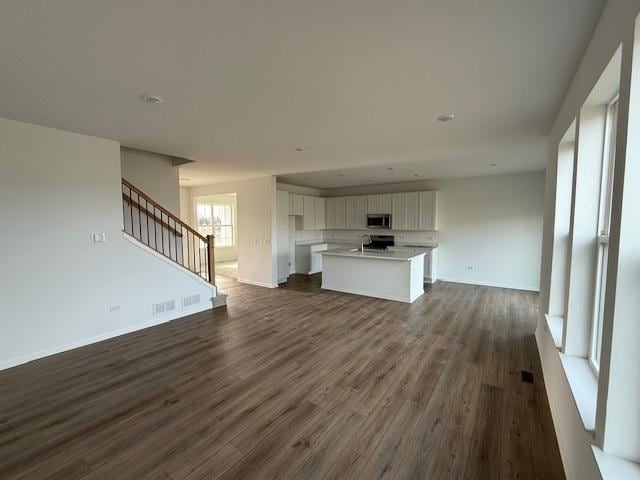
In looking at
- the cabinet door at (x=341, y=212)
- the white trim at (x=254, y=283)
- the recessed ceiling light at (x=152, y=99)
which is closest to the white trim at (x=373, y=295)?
the white trim at (x=254, y=283)

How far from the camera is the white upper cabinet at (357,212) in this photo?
797cm

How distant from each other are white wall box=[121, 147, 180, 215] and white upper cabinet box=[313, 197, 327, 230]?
13.1 ft

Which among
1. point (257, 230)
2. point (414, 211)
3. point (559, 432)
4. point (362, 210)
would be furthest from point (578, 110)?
point (362, 210)

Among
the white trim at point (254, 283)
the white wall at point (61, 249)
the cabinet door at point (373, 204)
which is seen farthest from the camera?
the cabinet door at point (373, 204)

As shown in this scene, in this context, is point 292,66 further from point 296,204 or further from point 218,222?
point 218,222

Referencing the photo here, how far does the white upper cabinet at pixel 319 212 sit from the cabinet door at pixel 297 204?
59 cm

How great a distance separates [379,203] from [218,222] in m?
5.95

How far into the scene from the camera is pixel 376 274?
557cm

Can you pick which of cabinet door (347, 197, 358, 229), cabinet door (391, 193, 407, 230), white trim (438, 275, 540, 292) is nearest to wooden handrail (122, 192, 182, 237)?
cabinet door (347, 197, 358, 229)

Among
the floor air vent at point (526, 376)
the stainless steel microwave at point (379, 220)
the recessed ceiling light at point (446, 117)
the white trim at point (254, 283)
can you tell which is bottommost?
the floor air vent at point (526, 376)

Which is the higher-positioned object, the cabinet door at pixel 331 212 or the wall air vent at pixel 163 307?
the cabinet door at pixel 331 212

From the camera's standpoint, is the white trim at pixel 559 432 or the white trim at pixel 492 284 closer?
the white trim at pixel 559 432

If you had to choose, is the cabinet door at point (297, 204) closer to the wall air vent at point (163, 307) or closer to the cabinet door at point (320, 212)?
the cabinet door at point (320, 212)

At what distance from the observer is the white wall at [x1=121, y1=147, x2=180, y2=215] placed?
15.3 ft
